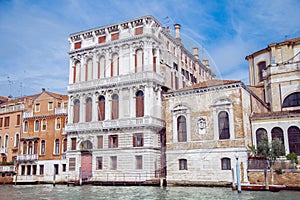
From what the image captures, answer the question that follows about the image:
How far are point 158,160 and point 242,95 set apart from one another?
9271mm

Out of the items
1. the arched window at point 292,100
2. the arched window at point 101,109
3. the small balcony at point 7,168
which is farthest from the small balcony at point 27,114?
the arched window at point 292,100

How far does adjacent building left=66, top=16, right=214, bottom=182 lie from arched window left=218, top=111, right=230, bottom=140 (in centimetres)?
610

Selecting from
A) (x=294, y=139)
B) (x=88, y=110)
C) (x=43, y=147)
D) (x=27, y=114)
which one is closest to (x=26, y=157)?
(x=43, y=147)

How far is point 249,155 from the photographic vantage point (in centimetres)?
2362

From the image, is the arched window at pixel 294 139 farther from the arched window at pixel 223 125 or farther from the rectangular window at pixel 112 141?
the rectangular window at pixel 112 141

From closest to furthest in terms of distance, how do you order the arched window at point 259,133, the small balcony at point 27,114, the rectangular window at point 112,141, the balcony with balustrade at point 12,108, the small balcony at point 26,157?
the arched window at point 259,133 < the rectangular window at point 112,141 < the small balcony at point 26,157 < the small balcony at point 27,114 < the balcony with balustrade at point 12,108

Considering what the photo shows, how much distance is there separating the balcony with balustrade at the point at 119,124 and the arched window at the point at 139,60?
442cm

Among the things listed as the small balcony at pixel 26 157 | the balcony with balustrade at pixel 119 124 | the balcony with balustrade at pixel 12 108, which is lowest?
the small balcony at pixel 26 157

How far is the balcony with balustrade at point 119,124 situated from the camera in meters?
28.2

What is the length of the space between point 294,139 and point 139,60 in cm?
1394

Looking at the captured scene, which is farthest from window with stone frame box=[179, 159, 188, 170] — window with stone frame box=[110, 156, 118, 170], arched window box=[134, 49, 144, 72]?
arched window box=[134, 49, 144, 72]

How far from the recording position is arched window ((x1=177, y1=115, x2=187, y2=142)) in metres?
25.7

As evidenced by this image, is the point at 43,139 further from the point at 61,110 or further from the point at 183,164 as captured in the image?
the point at 183,164

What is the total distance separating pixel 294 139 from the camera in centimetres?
2395
